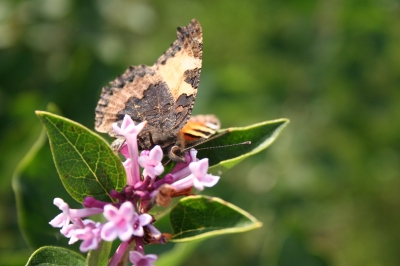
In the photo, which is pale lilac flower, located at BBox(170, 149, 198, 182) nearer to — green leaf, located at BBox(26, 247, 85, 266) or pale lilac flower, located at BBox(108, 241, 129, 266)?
pale lilac flower, located at BBox(108, 241, 129, 266)

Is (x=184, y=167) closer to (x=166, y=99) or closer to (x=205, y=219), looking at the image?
(x=205, y=219)

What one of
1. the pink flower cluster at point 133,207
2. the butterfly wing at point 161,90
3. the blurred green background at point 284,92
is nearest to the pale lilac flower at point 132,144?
the pink flower cluster at point 133,207

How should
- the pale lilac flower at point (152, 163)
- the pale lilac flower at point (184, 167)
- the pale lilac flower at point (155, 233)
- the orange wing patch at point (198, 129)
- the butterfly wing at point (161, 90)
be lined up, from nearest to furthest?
1. the pale lilac flower at point (155, 233)
2. the pale lilac flower at point (152, 163)
3. the pale lilac flower at point (184, 167)
4. the orange wing patch at point (198, 129)
5. the butterfly wing at point (161, 90)

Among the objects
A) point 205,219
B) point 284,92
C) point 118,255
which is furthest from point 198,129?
point 284,92

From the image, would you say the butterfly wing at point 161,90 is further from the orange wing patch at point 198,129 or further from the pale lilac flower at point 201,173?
the pale lilac flower at point 201,173

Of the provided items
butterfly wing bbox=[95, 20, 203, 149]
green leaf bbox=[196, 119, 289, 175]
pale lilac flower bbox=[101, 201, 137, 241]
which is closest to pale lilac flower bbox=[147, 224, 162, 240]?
pale lilac flower bbox=[101, 201, 137, 241]

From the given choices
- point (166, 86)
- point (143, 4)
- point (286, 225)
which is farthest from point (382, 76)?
point (166, 86)

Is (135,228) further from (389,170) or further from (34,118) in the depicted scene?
(389,170)
